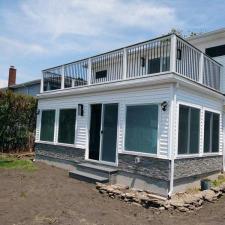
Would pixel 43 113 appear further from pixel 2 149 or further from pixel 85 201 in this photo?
pixel 85 201

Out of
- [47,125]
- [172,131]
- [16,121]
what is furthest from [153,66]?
[16,121]

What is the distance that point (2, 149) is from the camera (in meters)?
15.8

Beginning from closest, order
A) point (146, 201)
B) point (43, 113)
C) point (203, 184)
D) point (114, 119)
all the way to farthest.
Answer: point (146, 201) < point (203, 184) < point (114, 119) < point (43, 113)

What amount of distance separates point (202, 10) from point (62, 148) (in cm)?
797

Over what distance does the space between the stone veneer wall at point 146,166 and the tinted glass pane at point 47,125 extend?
4.72m

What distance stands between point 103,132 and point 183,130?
9.51 ft

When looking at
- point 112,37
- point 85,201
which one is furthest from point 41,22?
point 85,201

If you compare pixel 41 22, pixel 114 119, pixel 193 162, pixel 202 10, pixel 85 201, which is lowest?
pixel 85 201

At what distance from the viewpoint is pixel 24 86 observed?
2542 centimetres

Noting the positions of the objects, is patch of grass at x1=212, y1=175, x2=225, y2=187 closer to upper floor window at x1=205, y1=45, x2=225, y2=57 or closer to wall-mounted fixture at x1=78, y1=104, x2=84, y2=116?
upper floor window at x1=205, y1=45, x2=225, y2=57

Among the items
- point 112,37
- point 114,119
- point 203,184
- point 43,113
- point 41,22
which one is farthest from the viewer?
point 112,37

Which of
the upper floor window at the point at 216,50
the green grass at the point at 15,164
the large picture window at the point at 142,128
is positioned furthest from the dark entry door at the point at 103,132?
the upper floor window at the point at 216,50

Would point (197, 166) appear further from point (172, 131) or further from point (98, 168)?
point (98, 168)

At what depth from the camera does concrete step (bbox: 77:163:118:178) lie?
994 cm
